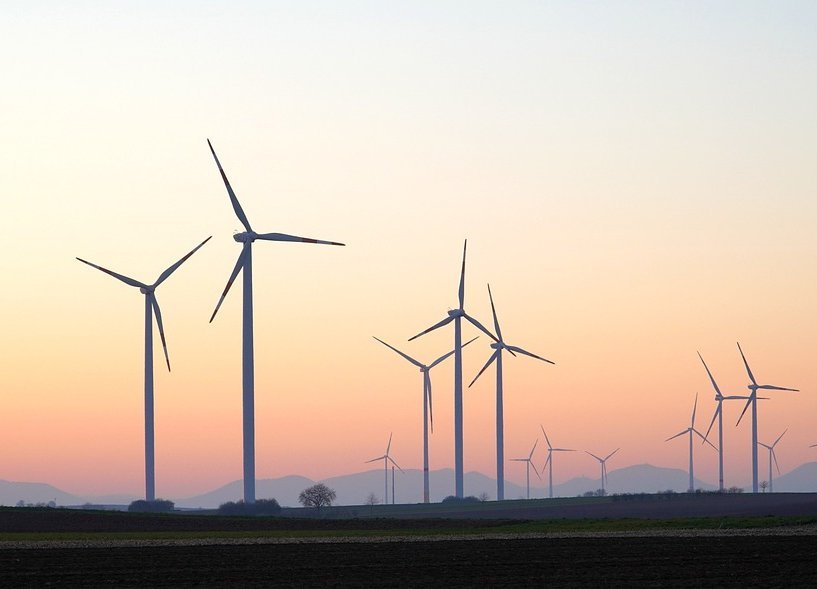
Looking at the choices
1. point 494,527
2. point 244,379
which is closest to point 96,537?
point 494,527

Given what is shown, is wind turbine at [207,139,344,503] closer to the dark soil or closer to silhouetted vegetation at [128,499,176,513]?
silhouetted vegetation at [128,499,176,513]

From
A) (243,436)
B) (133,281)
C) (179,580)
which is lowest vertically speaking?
(179,580)

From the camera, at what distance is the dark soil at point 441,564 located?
4669cm

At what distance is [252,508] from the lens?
123 meters

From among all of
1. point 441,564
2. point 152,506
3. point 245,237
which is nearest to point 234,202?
point 245,237

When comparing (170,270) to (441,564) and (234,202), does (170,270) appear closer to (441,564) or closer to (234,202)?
(234,202)

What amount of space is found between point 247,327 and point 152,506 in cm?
2376

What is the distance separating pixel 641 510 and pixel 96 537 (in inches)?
2237

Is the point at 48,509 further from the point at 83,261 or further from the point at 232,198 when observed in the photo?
the point at 232,198

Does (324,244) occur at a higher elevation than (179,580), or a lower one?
higher

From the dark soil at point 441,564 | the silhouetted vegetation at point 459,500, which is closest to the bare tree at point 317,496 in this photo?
the silhouetted vegetation at point 459,500

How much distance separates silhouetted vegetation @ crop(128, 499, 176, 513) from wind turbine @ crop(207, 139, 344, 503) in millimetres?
11466

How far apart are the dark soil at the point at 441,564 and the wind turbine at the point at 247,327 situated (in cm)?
4494

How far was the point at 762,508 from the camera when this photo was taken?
110 m
